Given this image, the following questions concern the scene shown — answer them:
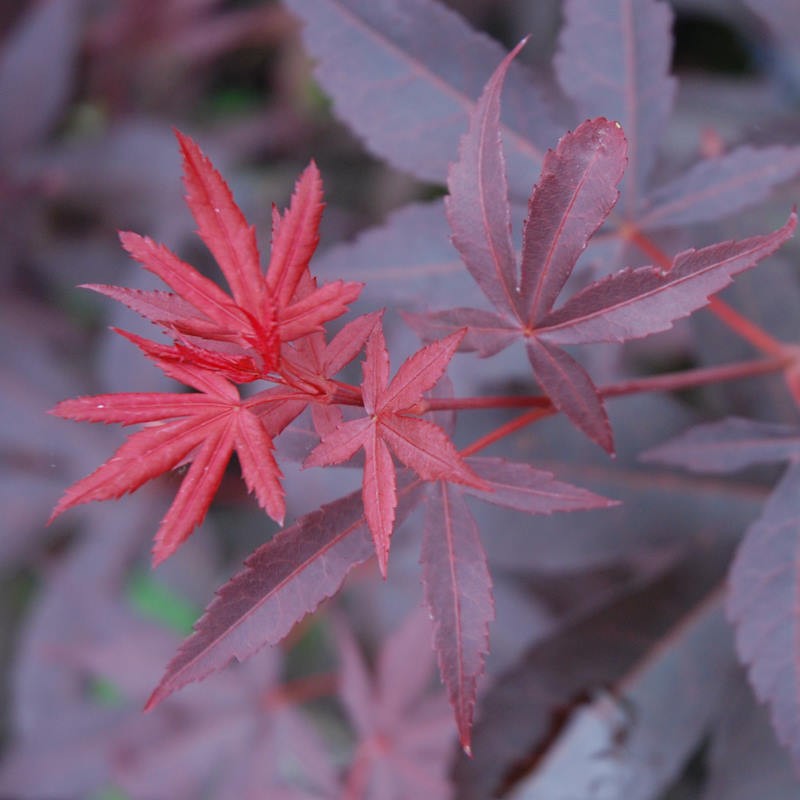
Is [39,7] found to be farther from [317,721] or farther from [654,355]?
[317,721]

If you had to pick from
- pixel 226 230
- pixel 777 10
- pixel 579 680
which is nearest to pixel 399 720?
pixel 579 680

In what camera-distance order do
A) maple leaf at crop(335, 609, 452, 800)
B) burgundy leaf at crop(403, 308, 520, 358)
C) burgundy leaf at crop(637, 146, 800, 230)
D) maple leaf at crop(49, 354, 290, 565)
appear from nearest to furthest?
maple leaf at crop(49, 354, 290, 565) → burgundy leaf at crop(403, 308, 520, 358) → burgundy leaf at crop(637, 146, 800, 230) → maple leaf at crop(335, 609, 452, 800)

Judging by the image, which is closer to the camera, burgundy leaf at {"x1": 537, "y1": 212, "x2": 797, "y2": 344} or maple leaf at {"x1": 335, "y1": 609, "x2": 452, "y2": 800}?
burgundy leaf at {"x1": 537, "y1": 212, "x2": 797, "y2": 344}

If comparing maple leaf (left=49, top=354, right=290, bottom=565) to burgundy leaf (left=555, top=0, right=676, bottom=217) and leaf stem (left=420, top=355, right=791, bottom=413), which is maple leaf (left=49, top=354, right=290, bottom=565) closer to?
leaf stem (left=420, top=355, right=791, bottom=413)

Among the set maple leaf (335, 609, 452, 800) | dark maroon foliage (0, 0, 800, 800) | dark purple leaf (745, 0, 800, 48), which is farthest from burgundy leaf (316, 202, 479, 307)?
maple leaf (335, 609, 452, 800)

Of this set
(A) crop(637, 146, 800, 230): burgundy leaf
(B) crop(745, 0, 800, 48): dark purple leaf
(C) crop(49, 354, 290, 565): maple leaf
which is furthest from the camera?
(B) crop(745, 0, 800, 48): dark purple leaf

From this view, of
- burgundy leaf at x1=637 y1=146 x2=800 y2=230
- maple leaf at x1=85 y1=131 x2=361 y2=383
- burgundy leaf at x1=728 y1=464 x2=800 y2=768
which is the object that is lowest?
burgundy leaf at x1=728 y1=464 x2=800 y2=768

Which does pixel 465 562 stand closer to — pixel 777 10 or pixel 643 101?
pixel 643 101

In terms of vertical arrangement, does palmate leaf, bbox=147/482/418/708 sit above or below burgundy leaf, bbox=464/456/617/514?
below
